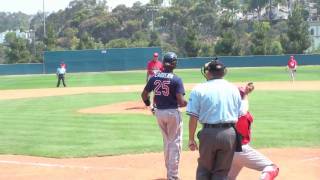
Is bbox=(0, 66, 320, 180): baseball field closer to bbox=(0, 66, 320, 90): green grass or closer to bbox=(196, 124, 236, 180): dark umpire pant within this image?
bbox=(196, 124, 236, 180): dark umpire pant

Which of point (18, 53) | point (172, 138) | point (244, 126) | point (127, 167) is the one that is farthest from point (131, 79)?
point (244, 126)

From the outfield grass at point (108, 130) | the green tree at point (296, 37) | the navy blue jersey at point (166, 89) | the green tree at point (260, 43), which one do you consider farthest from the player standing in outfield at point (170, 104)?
the green tree at point (296, 37)

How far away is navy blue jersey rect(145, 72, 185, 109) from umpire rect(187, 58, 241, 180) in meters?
1.89

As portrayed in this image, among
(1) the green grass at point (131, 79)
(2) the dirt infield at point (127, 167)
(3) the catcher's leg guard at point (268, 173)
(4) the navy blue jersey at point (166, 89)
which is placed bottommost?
(1) the green grass at point (131, 79)

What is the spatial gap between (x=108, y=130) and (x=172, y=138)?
6.46 m

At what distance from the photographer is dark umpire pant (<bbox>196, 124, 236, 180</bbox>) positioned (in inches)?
252

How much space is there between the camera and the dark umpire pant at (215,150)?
639 cm

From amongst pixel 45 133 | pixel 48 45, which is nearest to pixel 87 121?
→ pixel 45 133

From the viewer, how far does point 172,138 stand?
8.66m

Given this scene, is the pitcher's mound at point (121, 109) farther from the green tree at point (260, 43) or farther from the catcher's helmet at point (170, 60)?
the green tree at point (260, 43)

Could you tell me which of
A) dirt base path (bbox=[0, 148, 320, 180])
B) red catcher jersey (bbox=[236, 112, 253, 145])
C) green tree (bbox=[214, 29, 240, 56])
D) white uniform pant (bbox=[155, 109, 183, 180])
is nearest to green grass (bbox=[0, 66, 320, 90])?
green tree (bbox=[214, 29, 240, 56])

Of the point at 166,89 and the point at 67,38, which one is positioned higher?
the point at 166,89

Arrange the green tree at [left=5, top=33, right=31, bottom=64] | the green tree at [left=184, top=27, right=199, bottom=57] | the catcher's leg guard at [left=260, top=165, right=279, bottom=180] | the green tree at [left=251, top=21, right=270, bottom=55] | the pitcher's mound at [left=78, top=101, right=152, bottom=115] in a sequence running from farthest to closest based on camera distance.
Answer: the green tree at [left=5, top=33, right=31, bottom=64], the green tree at [left=184, top=27, right=199, bottom=57], the green tree at [left=251, top=21, right=270, bottom=55], the pitcher's mound at [left=78, top=101, right=152, bottom=115], the catcher's leg guard at [left=260, top=165, right=279, bottom=180]

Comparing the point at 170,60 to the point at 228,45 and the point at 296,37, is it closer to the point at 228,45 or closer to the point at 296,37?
the point at 228,45
